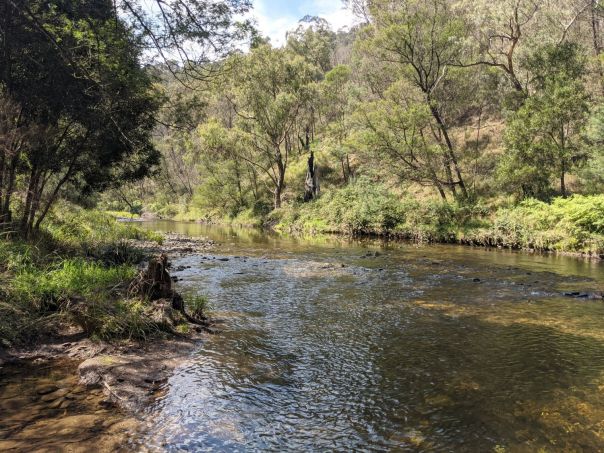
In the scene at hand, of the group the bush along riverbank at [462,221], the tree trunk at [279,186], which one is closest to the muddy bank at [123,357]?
the bush along riverbank at [462,221]

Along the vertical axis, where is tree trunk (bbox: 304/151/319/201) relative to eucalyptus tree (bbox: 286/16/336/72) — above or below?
below

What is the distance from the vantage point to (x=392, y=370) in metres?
7.55

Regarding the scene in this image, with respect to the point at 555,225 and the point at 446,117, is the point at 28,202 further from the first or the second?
the point at 446,117

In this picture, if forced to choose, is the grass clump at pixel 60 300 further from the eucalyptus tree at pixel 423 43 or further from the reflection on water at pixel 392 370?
the eucalyptus tree at pixel 423 43

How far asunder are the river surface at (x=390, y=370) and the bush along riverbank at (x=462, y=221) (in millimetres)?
7691

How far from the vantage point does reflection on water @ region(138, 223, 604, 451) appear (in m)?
5.45

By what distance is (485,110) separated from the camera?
45.2 m

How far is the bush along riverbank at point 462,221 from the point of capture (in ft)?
71.8

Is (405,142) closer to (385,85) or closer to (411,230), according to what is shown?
(411,230)

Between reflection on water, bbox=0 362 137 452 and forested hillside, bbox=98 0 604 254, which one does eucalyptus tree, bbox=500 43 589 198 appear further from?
reflection on water, bbox=0 362 137 452

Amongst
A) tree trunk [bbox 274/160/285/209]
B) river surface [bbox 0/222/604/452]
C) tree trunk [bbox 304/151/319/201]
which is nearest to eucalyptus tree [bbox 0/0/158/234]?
river surface [bbox 0/222/604/452]

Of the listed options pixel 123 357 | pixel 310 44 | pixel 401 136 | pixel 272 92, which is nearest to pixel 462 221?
pixel 401 136

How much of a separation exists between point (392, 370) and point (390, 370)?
0.03m

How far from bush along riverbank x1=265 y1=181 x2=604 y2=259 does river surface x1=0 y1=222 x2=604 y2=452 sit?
303 inches
